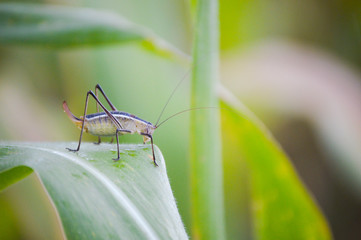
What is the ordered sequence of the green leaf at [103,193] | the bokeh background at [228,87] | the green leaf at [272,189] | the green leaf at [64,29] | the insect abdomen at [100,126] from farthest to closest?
the bokeh background at [228,87] → the green leaf at [272,189] → the green leaf at [64,29] → the insect abdomen at [100,126] → the green leaf at [103,193]

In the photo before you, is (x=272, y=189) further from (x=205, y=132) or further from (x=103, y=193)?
(x=103, y=193)

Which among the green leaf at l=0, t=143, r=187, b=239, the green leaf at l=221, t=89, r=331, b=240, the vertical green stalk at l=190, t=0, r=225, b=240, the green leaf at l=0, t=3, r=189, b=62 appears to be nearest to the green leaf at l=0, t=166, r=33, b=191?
the green leaf at l=0, t=143, r=187, b=239

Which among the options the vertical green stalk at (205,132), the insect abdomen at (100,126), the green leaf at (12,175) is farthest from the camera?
the insect abdomen at (100,126)

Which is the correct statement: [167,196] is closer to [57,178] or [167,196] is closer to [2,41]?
[57,178]

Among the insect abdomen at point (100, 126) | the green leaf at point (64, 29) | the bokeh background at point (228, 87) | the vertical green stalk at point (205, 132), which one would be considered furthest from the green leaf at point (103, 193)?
the bokeh background at point (228, 87)

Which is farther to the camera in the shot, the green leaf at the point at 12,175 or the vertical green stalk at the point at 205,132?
the vertical green stalk at the point at 205,132

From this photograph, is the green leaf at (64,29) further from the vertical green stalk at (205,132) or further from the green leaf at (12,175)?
the green leaf at (12,175)

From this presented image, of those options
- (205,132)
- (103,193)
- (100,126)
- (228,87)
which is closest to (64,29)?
(100,126)
